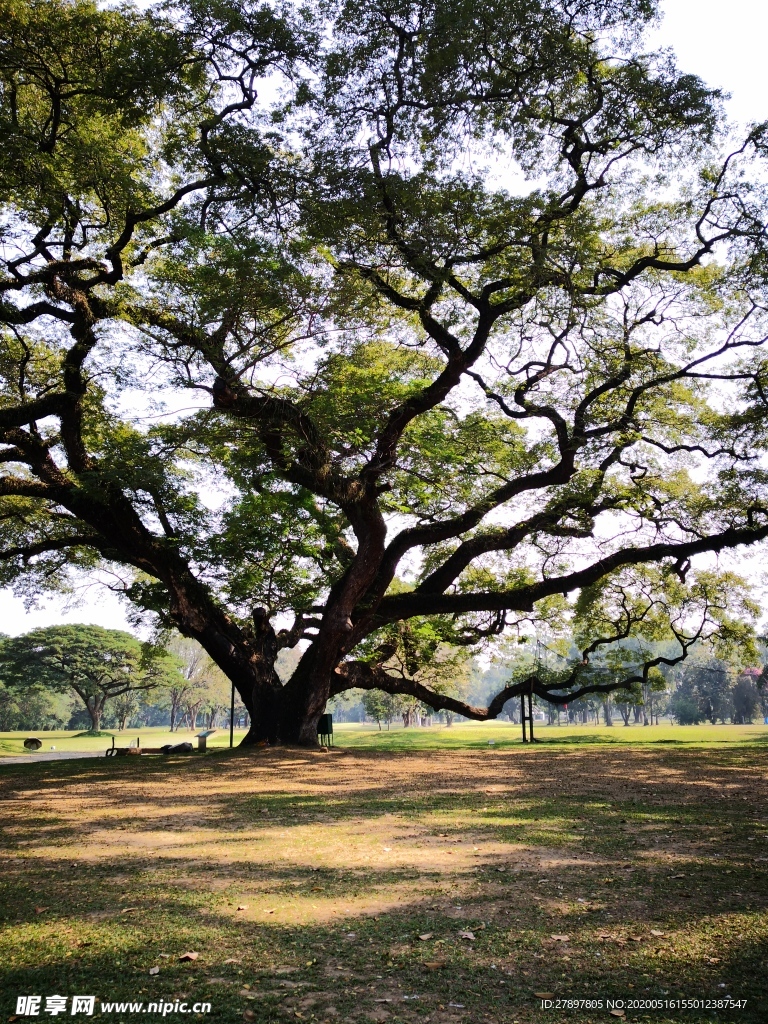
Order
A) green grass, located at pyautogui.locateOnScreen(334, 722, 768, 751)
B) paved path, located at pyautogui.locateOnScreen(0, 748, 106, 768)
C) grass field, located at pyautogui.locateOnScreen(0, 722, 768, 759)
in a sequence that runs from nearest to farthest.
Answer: paved path, located at pyautogui.locateOnScreen(0, 748, 106, 768), green grass, located at pyautogui.locateOnScreen(334, 722, 768, 751), grass field, located at pyautogui.locateOnScreen(0, 722, 768, 759)

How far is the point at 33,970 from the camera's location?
277cm

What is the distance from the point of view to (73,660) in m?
40.1

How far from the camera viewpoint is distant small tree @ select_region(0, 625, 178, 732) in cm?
3966

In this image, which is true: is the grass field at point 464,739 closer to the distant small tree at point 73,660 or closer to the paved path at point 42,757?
the paved path at point 42,757

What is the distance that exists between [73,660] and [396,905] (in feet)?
136

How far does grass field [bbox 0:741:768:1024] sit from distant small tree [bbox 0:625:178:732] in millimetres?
35267

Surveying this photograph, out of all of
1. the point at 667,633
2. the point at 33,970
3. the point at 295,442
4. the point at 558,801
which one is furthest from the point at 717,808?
the point at 667,633

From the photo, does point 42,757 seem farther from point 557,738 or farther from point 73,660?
point 73,660

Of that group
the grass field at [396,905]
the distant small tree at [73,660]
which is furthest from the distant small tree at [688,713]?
the grass field at [396,905]

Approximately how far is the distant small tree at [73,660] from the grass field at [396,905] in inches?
1388

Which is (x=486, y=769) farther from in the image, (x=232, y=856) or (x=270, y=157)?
(x=270, y=157)

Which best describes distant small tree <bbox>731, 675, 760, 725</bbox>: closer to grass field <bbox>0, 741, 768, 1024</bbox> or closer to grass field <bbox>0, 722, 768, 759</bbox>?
grass field <bbox>0, 722, 768, 759</bbox>

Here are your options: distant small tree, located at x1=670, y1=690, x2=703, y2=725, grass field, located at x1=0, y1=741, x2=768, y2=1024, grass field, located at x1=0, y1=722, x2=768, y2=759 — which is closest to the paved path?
grass field, located at x1=0, y1=722, x2=768, y2=759

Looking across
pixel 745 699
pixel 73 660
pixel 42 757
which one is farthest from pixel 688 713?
pixel 42 757
